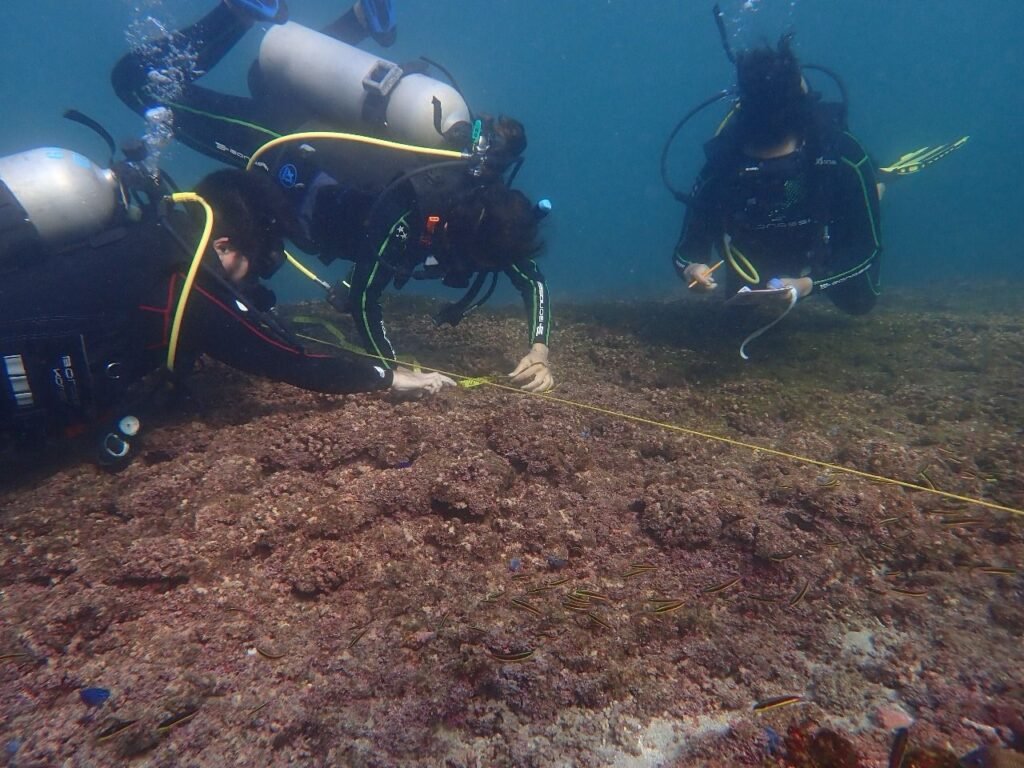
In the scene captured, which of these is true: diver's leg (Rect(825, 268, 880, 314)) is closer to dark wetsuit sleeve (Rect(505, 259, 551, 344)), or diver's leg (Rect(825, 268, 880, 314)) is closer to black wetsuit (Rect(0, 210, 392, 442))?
dark wetsuit sleeve (Rect(505, 259, 551, 344))

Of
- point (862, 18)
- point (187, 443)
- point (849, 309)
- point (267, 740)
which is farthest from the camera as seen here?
point (862, 18)

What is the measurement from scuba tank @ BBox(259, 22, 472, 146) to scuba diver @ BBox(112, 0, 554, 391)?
2cm

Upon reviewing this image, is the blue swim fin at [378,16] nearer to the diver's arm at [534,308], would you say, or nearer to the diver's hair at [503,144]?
the diver's hair at [503,144]

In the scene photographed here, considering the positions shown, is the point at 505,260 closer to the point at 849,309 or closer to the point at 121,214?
the point at 121,214

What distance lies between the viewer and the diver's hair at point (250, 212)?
11.6ft

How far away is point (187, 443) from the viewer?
3699 millimetres

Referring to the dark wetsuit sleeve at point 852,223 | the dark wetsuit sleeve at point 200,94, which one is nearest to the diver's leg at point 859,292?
the dark wetsuit sleeve at point 852,223

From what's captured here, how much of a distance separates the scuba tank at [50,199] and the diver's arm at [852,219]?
7.01 m

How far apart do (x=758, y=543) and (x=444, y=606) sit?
174 centimetres

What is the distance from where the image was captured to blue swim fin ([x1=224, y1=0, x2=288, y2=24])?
6789mm

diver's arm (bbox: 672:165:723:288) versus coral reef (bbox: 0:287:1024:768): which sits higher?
diver's arm (bbox: 672:165:723:288)

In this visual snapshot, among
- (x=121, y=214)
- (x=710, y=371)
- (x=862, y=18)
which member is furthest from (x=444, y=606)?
(x=862, y=18)

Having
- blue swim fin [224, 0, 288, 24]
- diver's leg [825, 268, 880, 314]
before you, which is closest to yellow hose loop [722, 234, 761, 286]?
diver's leg [825, 268, 880, 314]

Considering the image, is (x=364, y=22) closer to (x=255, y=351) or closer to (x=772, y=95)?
(x=772, y=95)
